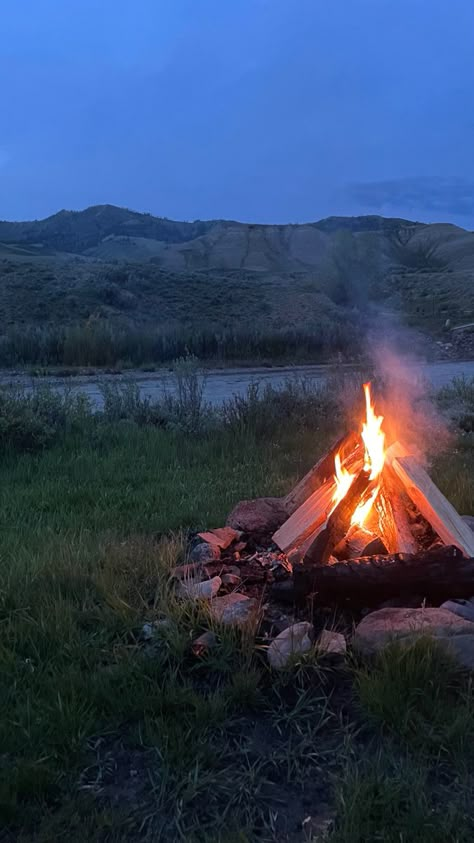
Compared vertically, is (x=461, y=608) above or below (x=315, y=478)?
below

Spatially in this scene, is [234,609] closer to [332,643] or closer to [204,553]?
[332,643]

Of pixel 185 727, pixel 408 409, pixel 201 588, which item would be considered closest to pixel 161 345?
pixel 408 409

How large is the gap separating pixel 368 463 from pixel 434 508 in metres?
0.59

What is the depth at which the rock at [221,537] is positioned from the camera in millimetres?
3953

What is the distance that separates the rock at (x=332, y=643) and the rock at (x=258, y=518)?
114 cm

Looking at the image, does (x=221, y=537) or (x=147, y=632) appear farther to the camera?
(x=221, y=537)

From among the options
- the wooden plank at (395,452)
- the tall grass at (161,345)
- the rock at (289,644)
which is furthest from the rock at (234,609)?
the tall grass at (161,345)

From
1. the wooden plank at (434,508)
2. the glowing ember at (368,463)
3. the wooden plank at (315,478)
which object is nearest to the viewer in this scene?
the wooden plank at (434,508)

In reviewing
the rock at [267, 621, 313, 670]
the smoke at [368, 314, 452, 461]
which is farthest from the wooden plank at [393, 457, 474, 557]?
the rock at [267, 621, 313, 670]

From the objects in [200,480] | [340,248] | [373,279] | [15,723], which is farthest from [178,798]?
[373,279]

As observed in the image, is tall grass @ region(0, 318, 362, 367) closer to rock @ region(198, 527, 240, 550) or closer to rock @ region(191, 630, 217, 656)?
rock @ region(198, 527, 240, 550)

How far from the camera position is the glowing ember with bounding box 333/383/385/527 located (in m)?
3.91

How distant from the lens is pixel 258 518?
4.24 m

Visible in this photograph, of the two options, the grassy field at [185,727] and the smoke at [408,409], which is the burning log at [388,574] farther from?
the smoke at [408,409]
